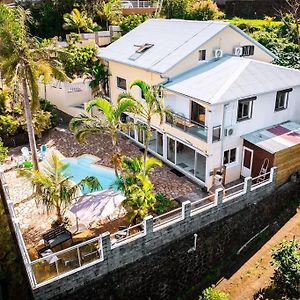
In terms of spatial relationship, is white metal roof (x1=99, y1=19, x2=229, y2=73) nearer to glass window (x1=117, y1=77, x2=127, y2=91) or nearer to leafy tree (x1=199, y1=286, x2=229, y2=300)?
glass window (x1=117, y1=77, x2=127, y2=91)

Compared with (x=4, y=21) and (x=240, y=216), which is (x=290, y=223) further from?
(x=4, y=21)

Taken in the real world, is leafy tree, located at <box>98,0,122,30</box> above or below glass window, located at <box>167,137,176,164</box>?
above

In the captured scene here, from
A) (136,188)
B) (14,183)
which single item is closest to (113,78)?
(14,183)

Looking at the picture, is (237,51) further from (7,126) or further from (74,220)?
(7,126)

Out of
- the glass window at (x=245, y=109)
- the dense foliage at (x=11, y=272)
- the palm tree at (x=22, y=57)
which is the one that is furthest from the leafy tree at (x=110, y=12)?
the dense foliage at (x=11, y=272)

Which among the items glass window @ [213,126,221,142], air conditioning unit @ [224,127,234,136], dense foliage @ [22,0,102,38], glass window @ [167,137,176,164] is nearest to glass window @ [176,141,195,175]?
glass window @ [167,137,176,164]

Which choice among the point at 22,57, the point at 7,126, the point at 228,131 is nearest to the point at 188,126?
the point at 228,131

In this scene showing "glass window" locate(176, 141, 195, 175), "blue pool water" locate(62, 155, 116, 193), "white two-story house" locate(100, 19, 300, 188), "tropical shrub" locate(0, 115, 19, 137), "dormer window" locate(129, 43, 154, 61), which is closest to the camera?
"white two-story house" locate(100, 19, 300, 188)
